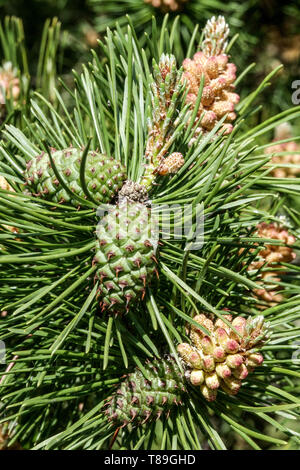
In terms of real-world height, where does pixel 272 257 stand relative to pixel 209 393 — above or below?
above

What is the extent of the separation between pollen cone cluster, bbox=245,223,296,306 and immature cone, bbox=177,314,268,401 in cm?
20

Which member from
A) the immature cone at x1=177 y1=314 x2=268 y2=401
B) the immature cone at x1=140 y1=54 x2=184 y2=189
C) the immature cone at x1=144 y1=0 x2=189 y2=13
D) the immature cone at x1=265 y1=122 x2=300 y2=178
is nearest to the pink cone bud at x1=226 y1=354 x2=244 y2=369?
the immature cone at x1=177 y1=314 x2=268 y2=401

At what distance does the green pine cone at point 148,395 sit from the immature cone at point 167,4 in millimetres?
938

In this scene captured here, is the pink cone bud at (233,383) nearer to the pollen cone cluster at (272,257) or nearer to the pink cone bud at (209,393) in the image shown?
the pink cone bud at (209,393)

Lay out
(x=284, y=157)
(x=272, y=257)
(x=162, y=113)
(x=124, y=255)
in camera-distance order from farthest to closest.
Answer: (x=284, y=157) < (x=272, y=257) < (x=162, y=113) < (x=124, y=255)

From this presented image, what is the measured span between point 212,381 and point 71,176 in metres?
0.35

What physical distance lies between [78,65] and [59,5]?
21cm

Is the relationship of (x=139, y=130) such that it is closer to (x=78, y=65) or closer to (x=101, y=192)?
(x=101, y=192)

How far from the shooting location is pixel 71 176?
0.64 meters

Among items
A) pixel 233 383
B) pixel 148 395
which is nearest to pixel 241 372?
pixel 233 383

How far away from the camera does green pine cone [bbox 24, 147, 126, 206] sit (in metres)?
0.64

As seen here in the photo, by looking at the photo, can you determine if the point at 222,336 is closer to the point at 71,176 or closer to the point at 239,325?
the point at 239,325

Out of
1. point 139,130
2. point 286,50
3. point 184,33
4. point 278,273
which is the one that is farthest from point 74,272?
point 286,50

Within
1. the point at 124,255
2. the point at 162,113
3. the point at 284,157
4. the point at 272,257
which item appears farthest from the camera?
the point at 284,157
